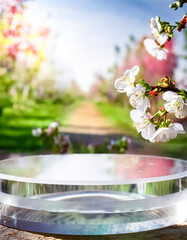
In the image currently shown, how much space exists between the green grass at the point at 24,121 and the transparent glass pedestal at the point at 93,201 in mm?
2545

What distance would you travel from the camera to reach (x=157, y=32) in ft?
2.10

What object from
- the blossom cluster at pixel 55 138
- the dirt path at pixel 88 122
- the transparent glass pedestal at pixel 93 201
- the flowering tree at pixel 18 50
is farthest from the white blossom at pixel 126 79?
the dirt path at pixel 88 122

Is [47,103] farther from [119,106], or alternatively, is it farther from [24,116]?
[119,106]

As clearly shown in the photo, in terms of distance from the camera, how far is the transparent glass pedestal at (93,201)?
29.4 inches

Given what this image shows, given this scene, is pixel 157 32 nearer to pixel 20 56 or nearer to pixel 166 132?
pixel 166 132

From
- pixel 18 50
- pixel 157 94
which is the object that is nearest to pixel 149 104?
pixel 157 94

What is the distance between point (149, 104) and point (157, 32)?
0.12 metres

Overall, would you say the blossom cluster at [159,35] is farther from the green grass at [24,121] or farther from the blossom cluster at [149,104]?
the green grass at [24,121]

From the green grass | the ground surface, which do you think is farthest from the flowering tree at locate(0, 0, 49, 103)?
the ground surface

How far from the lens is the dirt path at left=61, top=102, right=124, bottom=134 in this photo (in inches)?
148

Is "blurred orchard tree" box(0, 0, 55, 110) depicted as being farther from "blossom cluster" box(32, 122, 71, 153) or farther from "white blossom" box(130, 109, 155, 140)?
"white blossom" box(130, 109, 155, 140)

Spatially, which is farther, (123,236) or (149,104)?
(123,236)

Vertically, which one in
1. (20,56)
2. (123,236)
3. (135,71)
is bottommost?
(123,236)

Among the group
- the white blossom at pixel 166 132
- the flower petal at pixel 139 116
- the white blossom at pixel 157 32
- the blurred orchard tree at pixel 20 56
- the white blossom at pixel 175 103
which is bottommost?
the white blossom at pixel 166 132
